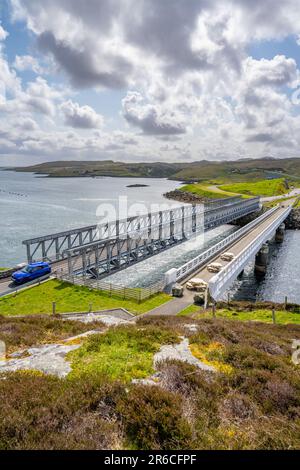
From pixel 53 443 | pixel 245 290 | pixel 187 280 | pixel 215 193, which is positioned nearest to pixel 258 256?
pixel 245 290

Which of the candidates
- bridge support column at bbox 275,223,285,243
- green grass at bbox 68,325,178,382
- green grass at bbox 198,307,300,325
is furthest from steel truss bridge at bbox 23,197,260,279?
green grass at bbox 68,325,178,382

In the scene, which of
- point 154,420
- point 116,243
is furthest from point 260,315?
point 154,420

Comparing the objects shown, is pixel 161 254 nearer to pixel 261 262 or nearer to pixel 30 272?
pixel 261 262

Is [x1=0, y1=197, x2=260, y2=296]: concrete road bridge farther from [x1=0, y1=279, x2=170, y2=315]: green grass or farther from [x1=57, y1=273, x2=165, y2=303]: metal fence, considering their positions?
[x1=0, y1=279, x2=170, y2=315]: green grass

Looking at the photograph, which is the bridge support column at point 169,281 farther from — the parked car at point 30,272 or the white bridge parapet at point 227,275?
the parked car at point 30,272

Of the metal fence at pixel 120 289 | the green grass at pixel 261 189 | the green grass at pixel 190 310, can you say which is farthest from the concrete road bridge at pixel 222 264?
the green grass at pixel 261 189
